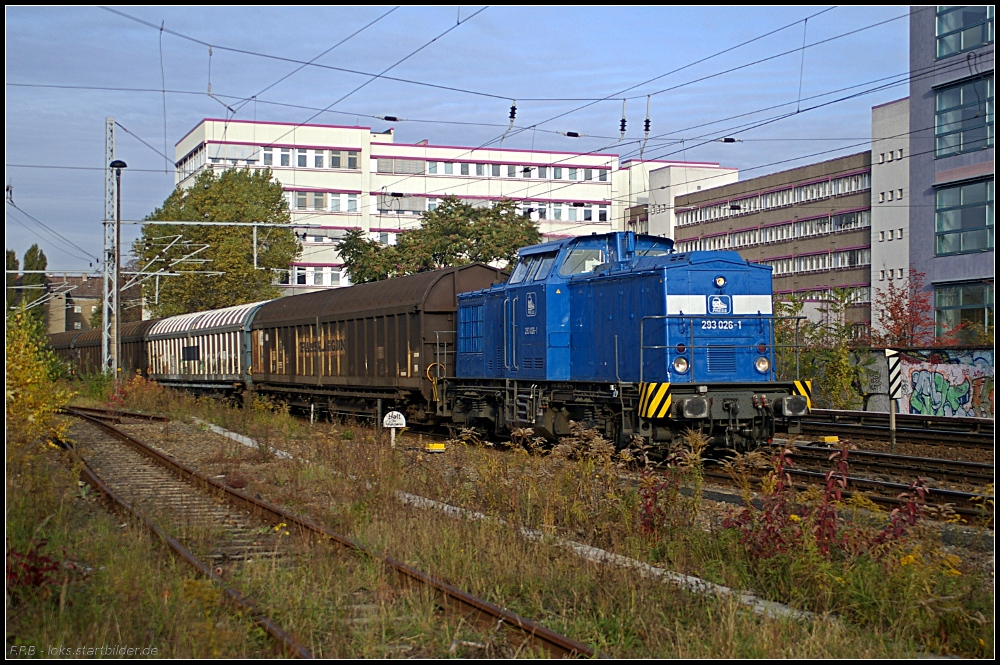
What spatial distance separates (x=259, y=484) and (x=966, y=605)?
10.7 metres

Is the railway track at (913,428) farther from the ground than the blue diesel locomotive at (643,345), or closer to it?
closer to it

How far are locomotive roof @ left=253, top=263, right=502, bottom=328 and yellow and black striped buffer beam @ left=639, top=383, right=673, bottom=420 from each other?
7773 mm

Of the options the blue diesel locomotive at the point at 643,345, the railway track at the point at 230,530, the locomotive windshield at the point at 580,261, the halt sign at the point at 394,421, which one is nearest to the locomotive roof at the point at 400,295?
the blue diesel locomotive at the point at 643,345

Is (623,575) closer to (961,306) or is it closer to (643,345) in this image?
(643,345)

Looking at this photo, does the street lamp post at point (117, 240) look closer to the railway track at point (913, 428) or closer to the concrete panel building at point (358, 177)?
the railway track at point (913, 428)

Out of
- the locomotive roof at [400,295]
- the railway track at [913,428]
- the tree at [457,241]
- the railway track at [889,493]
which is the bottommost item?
the railway track at [889,493]

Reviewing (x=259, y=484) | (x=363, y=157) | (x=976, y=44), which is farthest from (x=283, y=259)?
(x=259, y=484)

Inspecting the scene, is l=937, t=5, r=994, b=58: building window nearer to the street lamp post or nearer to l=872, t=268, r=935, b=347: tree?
l=872, t=268, r=935, b=347: tree

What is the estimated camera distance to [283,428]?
23.2 m

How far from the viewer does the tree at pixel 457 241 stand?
43781 millimetres

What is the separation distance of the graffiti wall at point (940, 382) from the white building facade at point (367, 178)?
50259 millimetres

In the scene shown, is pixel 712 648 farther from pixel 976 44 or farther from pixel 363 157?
pixel 363 157

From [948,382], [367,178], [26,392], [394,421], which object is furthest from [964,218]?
[367,178]

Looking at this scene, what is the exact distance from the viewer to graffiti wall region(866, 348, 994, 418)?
2427cm
